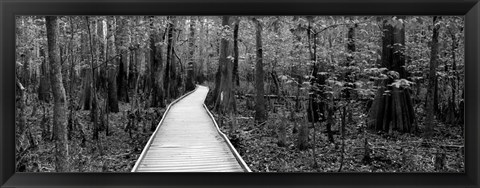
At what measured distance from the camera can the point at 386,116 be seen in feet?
20.9

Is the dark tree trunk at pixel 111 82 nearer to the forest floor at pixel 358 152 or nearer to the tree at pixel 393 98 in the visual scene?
the forest floor at pixel 358 152

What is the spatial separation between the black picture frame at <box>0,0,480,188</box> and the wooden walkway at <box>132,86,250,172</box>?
5.41 ft

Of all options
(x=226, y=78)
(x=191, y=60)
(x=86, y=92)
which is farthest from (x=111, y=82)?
(x=191, y=60)

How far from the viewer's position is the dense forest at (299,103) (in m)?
6.04

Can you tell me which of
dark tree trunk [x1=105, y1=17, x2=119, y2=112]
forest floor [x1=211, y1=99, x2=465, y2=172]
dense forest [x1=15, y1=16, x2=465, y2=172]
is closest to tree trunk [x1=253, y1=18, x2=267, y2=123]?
dense forest [x1=15, y1=16, x2=465, y2=172]

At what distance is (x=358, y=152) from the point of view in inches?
265

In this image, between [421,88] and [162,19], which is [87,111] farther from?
[421,88]

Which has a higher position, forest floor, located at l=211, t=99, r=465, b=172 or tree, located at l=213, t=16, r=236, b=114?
tree, located at l=213, t=16, r=236, b=114

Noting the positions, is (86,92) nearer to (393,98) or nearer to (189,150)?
(189,150)

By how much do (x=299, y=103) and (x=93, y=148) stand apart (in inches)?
204

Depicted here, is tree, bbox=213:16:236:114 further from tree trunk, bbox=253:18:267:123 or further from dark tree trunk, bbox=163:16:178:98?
dark tree trunk, bbox=163:16:178:98

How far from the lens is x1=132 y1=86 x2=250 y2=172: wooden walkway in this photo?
3.97 meters
